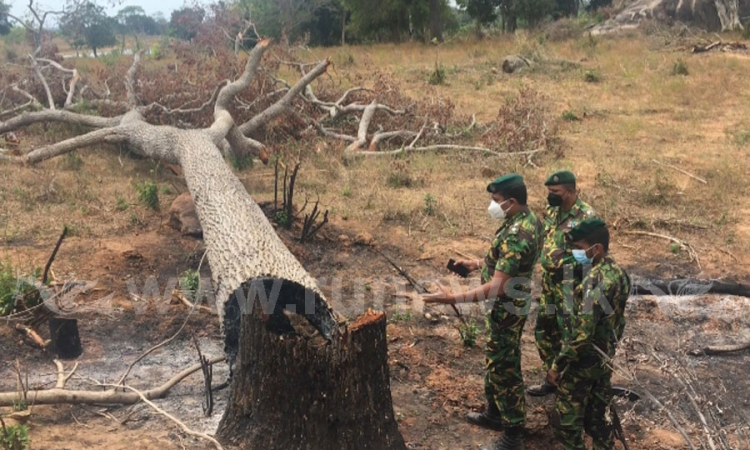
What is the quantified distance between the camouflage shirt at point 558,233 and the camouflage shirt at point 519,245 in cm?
22

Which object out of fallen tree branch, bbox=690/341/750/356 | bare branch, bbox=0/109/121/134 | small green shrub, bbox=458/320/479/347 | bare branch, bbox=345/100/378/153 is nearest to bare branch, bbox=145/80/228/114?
bare branch, bbox=0/109/121/134

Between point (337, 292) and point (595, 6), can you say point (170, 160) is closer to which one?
point (337, 292)

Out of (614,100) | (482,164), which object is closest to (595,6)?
(614,100)

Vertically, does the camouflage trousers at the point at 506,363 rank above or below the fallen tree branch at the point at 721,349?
above

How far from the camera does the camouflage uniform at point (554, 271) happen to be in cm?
390

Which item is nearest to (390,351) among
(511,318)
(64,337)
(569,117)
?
(511,318)

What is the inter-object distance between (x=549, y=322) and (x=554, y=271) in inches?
15.0

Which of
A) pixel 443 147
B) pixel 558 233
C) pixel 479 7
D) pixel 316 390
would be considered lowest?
pixel 316 390

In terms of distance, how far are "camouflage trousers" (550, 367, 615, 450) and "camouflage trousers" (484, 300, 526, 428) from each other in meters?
0.24

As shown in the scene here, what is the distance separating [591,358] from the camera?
3322mm

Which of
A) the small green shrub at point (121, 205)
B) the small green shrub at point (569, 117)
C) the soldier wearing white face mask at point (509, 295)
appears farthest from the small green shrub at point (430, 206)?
the small green shrub at point (569, 117)

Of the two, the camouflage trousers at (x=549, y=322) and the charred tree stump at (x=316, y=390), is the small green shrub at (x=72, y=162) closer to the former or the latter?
the charred tree stump at (x=316, y=390)

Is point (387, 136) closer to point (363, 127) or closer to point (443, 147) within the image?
point (363, 127)

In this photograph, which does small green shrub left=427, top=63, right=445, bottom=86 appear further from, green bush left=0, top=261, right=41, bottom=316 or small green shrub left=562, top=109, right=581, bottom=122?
green bush left=0, top=261, right=41, bottom=316
